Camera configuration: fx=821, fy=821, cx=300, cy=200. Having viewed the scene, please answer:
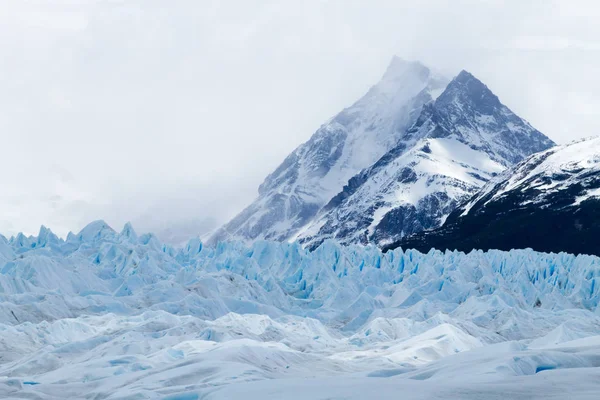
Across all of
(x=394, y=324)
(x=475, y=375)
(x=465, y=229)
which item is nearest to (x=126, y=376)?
(x=475, y=375)

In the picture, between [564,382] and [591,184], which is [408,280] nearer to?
[564,382]

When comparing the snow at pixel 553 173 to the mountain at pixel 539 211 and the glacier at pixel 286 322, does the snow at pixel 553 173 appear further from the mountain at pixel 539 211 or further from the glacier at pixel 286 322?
the glacier at pixel 286 322

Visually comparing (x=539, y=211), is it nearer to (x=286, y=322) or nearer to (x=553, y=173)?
(x=553, y=173)

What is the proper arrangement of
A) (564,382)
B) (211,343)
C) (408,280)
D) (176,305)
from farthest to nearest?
(408,280), (176,305), (211,343), (564,382)

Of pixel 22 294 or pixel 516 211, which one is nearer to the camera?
pixel 22 294

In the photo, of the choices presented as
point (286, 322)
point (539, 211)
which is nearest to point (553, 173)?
point (539, 211)

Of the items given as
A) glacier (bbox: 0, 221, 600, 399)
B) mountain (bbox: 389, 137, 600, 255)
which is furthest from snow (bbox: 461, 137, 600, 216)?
glacier (bbox: 0, 221, 600, 399)

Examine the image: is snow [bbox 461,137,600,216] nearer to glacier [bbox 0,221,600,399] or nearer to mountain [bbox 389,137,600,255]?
mountain [bbox 389,137,600,255]
